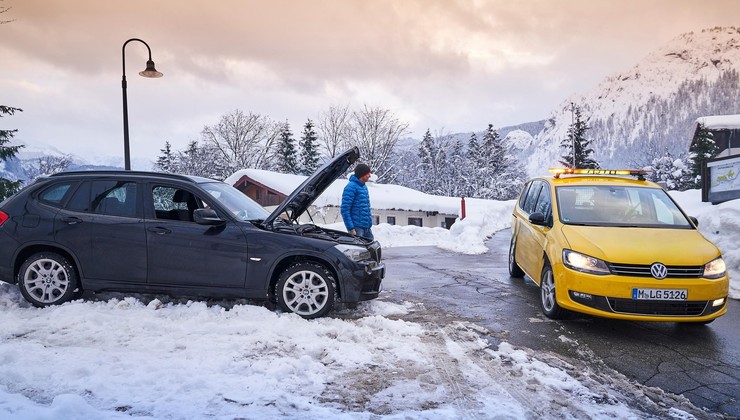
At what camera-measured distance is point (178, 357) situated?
150 inches

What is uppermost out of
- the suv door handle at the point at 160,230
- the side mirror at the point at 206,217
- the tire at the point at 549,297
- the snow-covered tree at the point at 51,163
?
the snow-covered tree at the point at 51,163

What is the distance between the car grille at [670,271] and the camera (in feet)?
15.3

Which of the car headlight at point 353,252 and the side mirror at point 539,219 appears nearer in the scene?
the car headlight at point 353,252

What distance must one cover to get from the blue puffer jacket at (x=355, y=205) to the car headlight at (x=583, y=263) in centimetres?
305

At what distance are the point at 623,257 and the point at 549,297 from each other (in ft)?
3.48

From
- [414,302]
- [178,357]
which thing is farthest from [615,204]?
[178,357]

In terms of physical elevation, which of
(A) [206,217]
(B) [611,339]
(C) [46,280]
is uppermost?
(A) [206,217]

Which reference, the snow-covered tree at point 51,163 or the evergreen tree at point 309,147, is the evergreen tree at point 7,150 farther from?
the snow-covered tree at point 51,163

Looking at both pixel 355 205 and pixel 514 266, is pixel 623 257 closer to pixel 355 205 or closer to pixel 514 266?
pixel 514 266

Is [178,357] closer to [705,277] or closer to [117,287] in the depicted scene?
[117,287]

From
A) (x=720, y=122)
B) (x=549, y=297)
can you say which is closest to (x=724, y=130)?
(x=720, y=122)

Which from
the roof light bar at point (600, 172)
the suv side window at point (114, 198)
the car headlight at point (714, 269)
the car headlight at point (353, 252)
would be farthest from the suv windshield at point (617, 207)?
the suv side window at point (114, 198)

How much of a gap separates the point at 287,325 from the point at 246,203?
6.98 ft

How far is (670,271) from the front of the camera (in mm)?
4672
